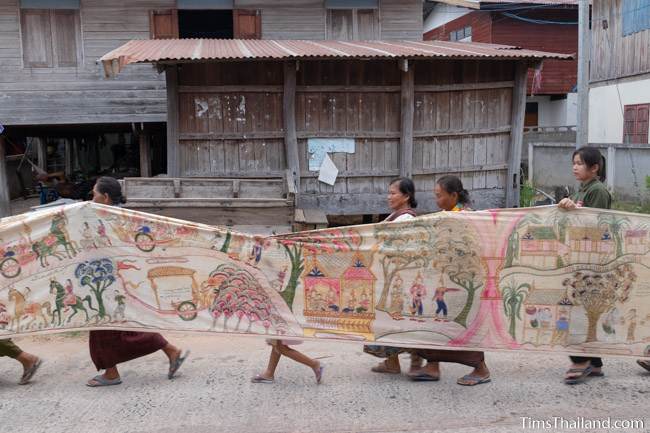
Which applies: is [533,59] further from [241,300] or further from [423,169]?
[241,300]

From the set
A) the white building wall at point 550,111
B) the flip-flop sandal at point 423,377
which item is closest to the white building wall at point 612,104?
the white building wall at point 550,111

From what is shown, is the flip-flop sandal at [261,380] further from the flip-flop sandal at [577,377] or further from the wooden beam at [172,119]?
the wooden beam at [172,119]

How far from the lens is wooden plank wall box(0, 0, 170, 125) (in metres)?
11.8

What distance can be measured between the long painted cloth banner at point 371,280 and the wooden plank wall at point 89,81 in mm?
8365

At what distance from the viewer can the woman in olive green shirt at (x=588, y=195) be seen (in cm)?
442

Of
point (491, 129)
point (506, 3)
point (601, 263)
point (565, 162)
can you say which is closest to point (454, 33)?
point (506, 3)

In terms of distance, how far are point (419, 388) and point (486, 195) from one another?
720 centimetres

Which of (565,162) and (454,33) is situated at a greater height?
(454,33)

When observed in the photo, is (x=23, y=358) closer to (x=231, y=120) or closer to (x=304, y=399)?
(x=304, y=399)

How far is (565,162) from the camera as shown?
14602 millimetres

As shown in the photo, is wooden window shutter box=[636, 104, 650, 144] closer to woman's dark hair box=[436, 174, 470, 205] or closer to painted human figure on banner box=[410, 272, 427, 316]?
woman's dark hair box=[436, 174, 470, 205]

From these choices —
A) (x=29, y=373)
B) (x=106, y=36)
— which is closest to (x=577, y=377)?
(x=29, y=373)

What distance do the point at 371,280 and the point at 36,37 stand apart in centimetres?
1027

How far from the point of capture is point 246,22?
12234 millimetres
